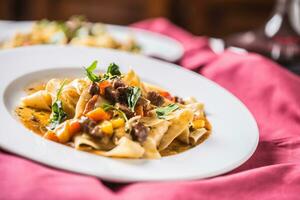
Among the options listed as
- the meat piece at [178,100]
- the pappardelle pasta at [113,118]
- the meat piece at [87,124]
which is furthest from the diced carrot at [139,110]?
the meat piece at [178,100]

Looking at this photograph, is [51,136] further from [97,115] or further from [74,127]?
[97,115]

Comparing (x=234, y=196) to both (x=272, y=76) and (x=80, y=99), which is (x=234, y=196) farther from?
(x=272, y=76)

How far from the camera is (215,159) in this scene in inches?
110

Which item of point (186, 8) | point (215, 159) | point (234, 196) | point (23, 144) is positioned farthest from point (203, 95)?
point (186, 8)

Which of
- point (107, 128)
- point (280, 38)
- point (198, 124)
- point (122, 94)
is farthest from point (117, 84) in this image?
point (280, 38)

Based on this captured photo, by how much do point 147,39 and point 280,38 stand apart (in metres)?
1.58

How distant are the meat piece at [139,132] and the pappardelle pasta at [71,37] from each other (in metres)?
2.14

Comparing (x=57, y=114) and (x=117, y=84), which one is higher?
(x=117, y=84)

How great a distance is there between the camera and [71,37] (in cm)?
507

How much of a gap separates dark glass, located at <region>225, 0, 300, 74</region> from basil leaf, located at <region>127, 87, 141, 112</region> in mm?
2651

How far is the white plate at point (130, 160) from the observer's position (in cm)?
249

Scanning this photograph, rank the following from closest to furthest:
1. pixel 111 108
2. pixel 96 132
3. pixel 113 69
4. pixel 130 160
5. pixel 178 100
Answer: pixel 130 160, pixel 96 132, pixel 111 108, pixel 113 69, pixel 178 100

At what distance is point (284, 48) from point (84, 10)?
557cm

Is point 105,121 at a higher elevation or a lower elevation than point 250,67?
higher
